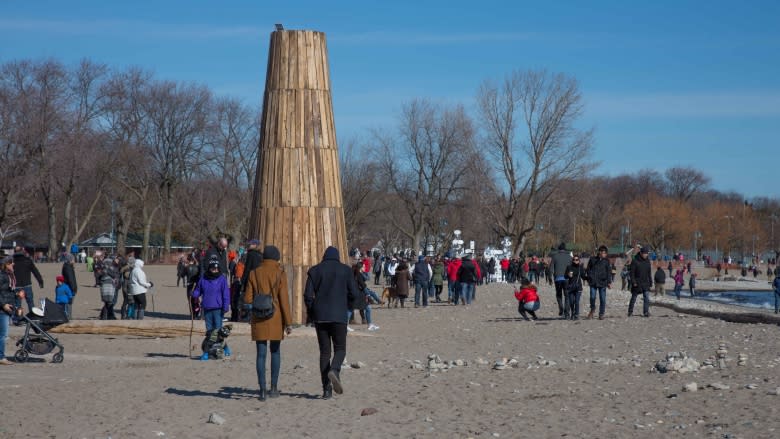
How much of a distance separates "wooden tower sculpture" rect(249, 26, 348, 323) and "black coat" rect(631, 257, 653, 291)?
20.8 ft

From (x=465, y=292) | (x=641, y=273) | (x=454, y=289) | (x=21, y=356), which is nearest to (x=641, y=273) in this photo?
(x=641, y=273)

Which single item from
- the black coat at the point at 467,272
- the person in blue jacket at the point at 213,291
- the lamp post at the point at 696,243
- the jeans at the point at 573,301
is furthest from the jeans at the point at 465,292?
the lamp post at the point at 696,243

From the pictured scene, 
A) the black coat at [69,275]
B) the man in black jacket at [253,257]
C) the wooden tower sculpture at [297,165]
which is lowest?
the black coat at [69,275]

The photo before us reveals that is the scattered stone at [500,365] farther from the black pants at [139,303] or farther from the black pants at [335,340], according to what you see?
the black pants at [139,303]

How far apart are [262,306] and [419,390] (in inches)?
87.1

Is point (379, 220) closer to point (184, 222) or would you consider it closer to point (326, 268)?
point (184, 222)

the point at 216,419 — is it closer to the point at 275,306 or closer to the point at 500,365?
the point at 275,306

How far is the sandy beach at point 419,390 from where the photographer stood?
934 cm

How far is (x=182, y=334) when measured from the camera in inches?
769

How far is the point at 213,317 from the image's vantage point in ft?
49.7

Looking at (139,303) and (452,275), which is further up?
(452,275)

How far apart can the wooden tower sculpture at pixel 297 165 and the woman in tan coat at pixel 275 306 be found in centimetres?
980

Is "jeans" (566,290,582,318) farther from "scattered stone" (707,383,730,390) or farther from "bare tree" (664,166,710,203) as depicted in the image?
"bare tree" (664,166,710,203)

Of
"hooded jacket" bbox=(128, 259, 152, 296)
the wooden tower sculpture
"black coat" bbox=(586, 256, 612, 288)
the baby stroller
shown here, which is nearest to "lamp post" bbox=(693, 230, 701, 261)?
"black coat" bbox=(586, 256, 612, 288)
